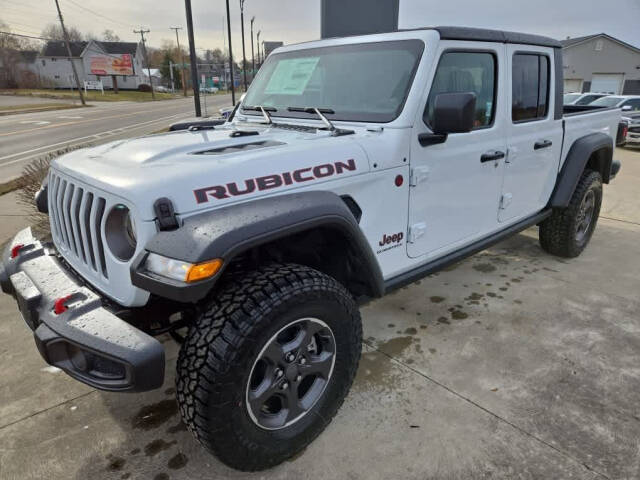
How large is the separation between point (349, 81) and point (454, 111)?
31.7 inches

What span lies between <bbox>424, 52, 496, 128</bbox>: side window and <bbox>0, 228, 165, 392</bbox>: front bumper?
76.8 inches

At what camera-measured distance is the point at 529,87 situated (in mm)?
3473

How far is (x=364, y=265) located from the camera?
2.31 metres

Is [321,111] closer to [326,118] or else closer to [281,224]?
[326,118]

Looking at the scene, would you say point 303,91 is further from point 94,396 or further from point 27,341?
point 27,341

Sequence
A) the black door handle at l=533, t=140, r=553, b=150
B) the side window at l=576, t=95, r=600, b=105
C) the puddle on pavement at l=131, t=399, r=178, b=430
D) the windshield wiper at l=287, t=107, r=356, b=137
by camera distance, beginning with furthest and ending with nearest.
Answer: the side window at l=576, t=95, r=600, b=105 < the black door handle at l=533, t=140, r=553, b=150 < the windshield wiper at l=287, t=107, r=356, b=137 < the puddle on pavement at l=131, t=399, r=178, b=430

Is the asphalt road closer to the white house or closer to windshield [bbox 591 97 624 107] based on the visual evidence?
windshield [bbox 591 97 624 107]

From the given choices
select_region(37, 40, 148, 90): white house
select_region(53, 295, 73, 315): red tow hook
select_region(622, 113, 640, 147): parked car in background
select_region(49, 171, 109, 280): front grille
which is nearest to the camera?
select_region(53, 295, 73, 315): red tow hook

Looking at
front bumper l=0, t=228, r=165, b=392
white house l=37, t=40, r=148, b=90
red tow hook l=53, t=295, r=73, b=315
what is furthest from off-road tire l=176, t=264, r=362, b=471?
white house l=37, t=40, r=148, b=90

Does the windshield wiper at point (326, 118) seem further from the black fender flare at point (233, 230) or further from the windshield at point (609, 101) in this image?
the windshield at point (609, 101)

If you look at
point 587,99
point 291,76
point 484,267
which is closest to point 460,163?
point 291,76

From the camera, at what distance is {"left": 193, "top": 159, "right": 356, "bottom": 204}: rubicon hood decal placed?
6.11 ft

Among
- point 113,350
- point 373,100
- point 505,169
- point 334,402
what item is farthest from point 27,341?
point 505,169

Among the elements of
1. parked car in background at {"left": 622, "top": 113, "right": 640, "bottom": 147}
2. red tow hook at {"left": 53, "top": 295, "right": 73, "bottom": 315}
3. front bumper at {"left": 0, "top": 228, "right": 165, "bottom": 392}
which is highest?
red tow hook at {"left": 53, "top": 295, "right": 73, "bottom": 315}
